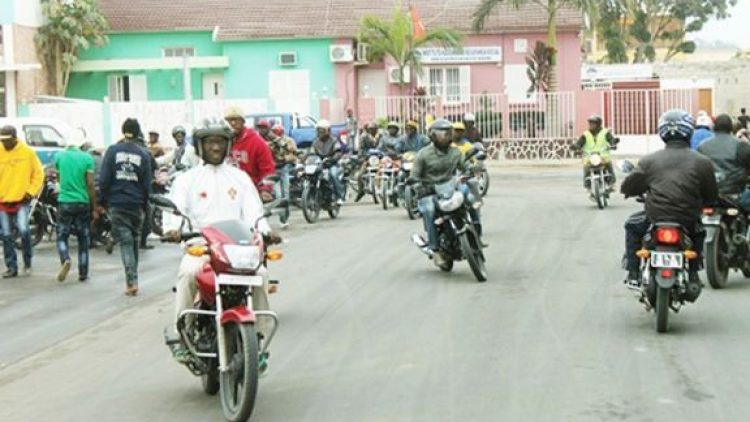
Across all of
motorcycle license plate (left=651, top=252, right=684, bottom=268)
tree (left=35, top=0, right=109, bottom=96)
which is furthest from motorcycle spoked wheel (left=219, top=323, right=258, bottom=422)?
tree (left=35, top=0, right=109, bottom=96)

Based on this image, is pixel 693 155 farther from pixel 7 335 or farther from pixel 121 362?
pixel 7 335

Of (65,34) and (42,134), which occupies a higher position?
(65,34)

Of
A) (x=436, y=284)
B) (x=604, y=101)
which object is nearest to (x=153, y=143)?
(x=436, y=284)

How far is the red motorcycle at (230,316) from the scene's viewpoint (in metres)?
7.36

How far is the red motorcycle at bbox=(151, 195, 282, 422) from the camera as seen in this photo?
7363 mm

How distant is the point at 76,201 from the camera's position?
594 inches

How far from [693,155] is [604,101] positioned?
33281 millimetres

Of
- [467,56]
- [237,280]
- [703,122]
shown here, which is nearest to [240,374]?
[237,280]

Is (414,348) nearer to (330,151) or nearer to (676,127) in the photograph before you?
(676,127)

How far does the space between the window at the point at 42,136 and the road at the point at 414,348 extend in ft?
34.5

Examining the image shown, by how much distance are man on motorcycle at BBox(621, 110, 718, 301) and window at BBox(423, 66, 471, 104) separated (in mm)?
38653

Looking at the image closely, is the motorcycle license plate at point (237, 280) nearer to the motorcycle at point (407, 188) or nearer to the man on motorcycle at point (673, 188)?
the man on motorcycle at point (673, 188)

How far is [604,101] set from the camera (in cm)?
4344

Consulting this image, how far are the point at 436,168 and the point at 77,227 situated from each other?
4291mm
